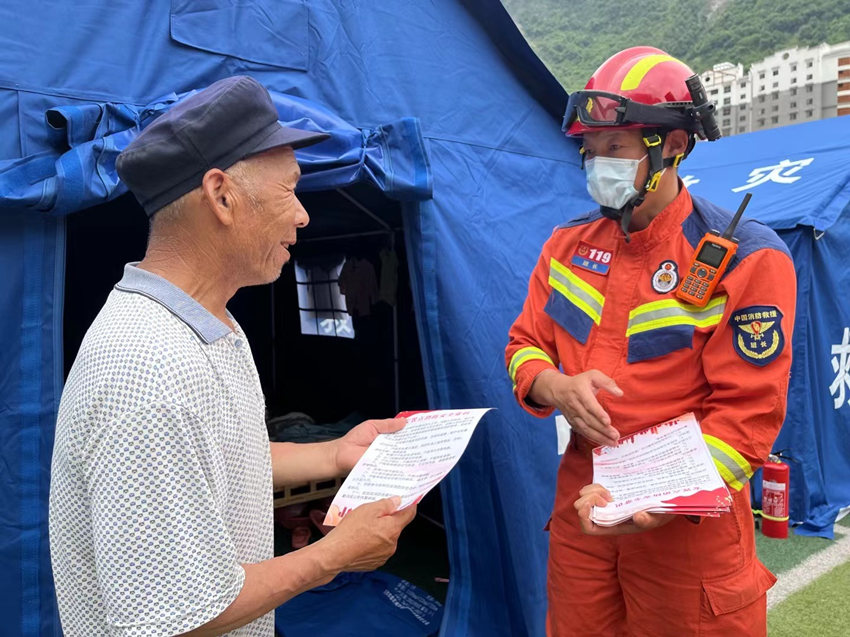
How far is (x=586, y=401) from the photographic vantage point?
1542 mm

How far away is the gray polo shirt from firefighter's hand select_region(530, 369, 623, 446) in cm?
82

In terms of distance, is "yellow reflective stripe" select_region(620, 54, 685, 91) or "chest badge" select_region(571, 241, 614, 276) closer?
"yellow reflective stripe" select_region(620, 54, 685, 91)

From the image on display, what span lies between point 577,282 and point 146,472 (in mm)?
1217

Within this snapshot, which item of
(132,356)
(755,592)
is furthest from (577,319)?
(132,356)

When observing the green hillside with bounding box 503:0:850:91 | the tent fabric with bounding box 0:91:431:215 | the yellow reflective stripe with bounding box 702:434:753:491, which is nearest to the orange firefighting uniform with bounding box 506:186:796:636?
the yellow reflective stripe with bounding box 702:434:753:491

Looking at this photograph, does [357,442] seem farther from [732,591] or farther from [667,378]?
[732,591]

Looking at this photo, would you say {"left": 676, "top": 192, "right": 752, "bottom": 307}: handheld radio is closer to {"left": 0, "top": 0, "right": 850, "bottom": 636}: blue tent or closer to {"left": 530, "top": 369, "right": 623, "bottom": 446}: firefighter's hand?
{"left": 530, "top": 369, "right": 623, "bottom": 446}: firefighter's hand

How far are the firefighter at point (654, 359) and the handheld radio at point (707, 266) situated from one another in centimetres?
2

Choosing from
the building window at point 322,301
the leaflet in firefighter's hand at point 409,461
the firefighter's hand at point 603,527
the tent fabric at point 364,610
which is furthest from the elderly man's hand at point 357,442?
the building window at point 322,301

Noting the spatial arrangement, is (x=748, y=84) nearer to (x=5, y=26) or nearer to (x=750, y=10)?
(x=750, y=10)

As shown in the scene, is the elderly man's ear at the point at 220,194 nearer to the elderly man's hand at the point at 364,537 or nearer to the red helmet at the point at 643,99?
the elderly man's hand at the point at 364,537

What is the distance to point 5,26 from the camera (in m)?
1.83

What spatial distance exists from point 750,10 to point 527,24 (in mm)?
10587

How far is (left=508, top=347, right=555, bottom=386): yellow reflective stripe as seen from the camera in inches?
70.4
